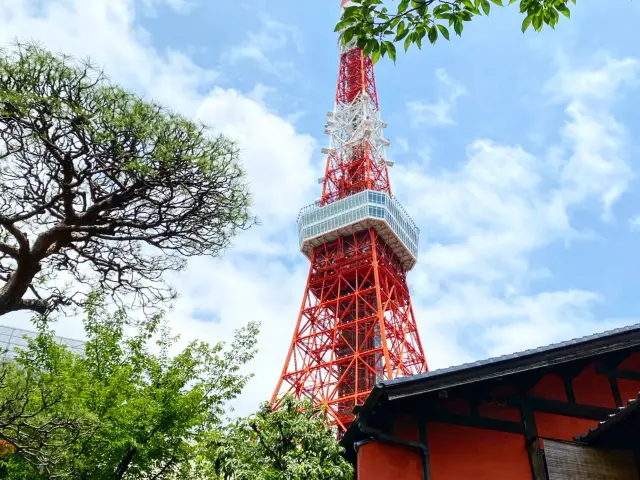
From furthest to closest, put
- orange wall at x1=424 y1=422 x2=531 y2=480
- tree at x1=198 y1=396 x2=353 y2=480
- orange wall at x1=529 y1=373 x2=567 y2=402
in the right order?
orange wall at x1=529 y1=373 x2=567 y2=402
tree at x1=198 y1=396 x2=353 y2=480
orange wall at x1=424 y1=422 x2=531 y2=480

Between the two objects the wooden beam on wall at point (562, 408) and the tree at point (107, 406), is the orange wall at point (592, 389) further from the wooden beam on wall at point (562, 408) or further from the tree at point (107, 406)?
the tree at point (107, 406)

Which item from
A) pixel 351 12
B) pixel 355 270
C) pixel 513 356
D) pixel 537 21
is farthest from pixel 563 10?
pixel 355 270

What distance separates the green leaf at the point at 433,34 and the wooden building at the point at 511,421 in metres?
4.20

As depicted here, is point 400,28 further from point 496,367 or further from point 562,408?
point 562,408

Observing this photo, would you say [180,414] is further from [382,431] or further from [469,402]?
[469,402]

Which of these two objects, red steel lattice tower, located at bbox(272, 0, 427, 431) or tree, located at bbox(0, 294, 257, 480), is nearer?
tree, located at bbox(0, 294, 257, 480)

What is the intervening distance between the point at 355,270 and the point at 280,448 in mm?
34962

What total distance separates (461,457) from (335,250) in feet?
126

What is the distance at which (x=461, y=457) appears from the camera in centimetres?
782

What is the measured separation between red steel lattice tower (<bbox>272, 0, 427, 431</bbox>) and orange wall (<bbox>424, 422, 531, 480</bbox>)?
Answer: 2683 cm

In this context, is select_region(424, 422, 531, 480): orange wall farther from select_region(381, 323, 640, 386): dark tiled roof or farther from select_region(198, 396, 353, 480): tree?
select_region(198, 396, 353, 480): tree

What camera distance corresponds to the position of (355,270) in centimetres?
4328

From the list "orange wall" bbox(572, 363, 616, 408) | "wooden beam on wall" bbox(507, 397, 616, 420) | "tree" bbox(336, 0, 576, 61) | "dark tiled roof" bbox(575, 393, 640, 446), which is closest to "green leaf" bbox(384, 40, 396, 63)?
"tree" bbox(336, 0, 576, 61)

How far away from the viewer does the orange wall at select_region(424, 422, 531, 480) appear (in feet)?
25.3
